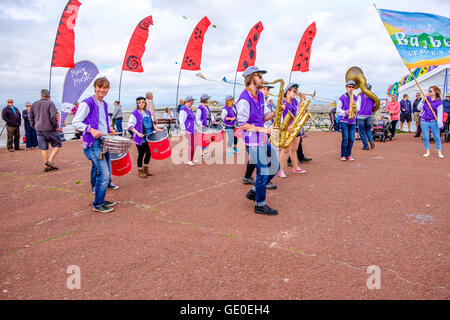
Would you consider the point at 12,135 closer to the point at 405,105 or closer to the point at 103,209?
the point at 103,209

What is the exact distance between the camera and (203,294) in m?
2.48

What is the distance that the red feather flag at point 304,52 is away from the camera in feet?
52.3

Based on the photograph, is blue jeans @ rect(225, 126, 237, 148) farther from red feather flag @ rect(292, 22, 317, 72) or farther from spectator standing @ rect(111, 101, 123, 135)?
red feather flag @ rect(292, 22, 317, 72)

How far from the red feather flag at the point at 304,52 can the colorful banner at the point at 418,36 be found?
803 centimetres

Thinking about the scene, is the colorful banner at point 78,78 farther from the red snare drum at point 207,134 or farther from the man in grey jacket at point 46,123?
the red snare drum at point 207,134

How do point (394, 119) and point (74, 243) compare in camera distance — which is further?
point (394, 119)

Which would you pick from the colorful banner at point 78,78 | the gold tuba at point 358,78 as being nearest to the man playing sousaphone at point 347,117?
the gold tuba at point 358,78

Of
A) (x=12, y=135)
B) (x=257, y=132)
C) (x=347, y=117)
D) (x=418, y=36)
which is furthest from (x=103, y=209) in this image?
(x=12, y=135)

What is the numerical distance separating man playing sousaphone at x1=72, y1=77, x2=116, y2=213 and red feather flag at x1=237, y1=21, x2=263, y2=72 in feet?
38.4

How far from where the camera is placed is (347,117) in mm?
7758

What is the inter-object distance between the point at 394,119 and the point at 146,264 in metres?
13.0

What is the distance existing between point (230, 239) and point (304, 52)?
15005mm
